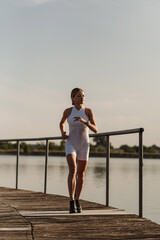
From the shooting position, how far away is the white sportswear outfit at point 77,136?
518 cm

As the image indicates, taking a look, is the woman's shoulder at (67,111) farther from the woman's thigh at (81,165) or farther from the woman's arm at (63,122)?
the woman's thigh at (81,165)

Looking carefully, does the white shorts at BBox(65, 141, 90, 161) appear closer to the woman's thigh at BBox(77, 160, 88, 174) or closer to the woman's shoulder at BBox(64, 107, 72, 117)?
the woman's thigh at BBox(77, 160, 88, 174)

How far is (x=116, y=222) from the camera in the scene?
4766mm

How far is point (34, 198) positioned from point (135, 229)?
2.71m

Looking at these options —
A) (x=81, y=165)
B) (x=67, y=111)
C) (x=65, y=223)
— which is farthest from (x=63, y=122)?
(x=65, y=223)

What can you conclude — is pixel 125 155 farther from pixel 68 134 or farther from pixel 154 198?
pixel 68 134

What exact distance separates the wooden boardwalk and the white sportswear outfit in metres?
0.75

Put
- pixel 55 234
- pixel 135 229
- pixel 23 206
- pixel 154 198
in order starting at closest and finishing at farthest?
pixel 55 234
pixel 135 229
pixel 23 206
pixel 154 198

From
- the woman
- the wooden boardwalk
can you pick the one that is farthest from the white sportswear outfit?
the wooden boardwalk

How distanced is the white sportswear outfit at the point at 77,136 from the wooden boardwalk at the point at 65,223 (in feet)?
2.45

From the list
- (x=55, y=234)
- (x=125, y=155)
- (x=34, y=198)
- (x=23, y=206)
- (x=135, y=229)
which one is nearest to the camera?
(x=55, y=234)

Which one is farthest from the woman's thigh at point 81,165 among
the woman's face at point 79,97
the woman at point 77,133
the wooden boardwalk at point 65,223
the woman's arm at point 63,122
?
the woman's face at point 79,97

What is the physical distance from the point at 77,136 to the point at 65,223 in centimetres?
106

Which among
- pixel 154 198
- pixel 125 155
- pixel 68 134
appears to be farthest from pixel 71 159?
pixel 125 155
